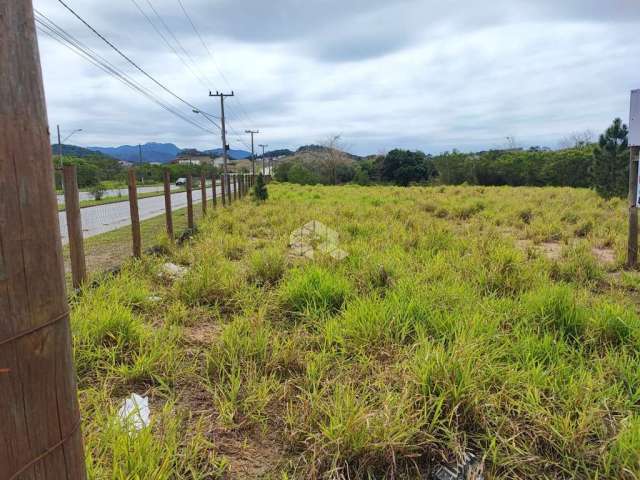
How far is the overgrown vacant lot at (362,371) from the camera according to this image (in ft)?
6.81

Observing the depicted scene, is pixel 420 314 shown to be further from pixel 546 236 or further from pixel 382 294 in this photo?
pixel 546 236

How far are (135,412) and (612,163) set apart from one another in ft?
65.0

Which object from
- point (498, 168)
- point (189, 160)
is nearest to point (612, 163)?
point (498, 168)

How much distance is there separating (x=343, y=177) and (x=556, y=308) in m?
60.4

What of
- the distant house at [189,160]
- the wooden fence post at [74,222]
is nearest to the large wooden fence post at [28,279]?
the wooden fence post at [74,222]

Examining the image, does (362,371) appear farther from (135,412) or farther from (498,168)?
(498,168)

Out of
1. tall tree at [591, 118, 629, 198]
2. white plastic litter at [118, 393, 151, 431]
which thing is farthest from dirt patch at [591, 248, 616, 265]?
tall tree at [591, 118, 629, 198]

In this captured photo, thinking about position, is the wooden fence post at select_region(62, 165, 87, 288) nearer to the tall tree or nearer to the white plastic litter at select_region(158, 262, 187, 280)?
the white plastic litter at select_region(158, 262, 187, 280)

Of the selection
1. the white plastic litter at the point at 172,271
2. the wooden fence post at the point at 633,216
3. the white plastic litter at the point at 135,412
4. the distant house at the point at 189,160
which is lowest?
the white plastic litter at the point at 135,412

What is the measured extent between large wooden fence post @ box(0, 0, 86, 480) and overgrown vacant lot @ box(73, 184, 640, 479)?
970 mm

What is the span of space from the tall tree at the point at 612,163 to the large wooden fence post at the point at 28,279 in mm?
19168

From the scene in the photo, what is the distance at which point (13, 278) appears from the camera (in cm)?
92

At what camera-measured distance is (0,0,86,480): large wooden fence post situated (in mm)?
896

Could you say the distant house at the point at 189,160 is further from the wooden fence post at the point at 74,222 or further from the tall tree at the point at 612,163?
the wooden fence post at the point at 74,222
